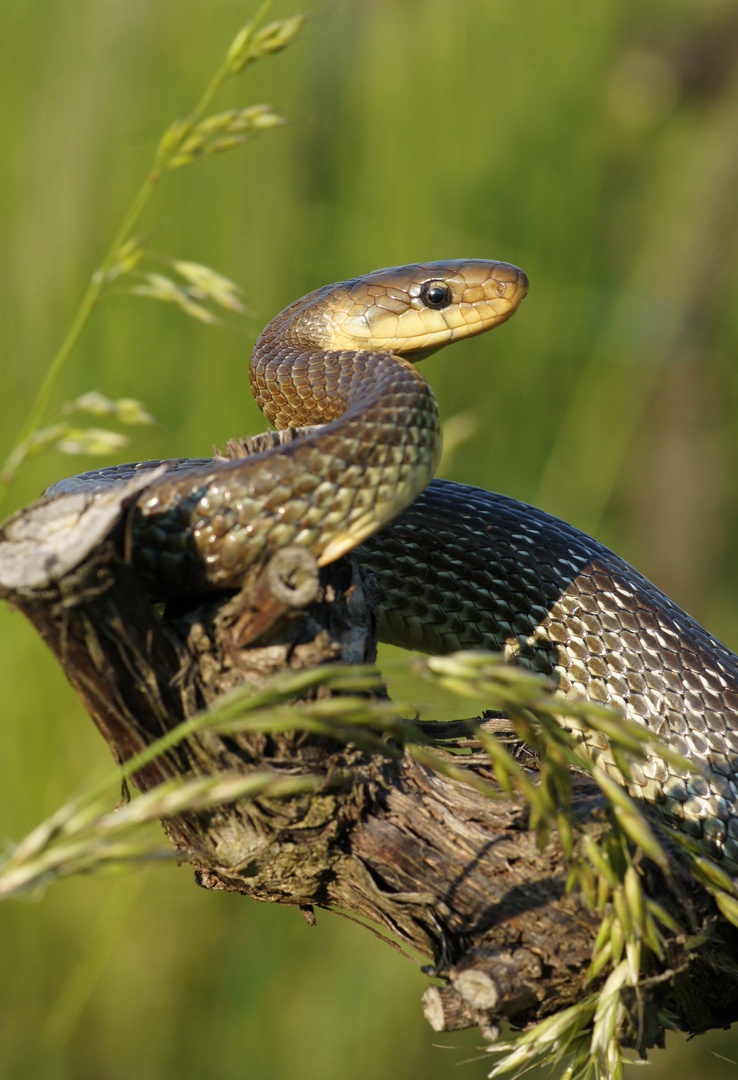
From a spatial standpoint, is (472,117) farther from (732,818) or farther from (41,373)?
(732,818)

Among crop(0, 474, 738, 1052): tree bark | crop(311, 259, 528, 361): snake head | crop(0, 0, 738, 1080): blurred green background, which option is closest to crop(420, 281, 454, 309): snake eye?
crop(311, 259, 528, 361): snake head

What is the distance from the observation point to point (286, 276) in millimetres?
4590

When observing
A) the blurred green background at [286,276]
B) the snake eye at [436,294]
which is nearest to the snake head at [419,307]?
the snake eye at [436,294]

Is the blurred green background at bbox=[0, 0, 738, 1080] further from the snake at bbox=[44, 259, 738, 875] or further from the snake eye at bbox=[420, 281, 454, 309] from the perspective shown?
the snake eye at bbox=[420, 281, 454, 309]

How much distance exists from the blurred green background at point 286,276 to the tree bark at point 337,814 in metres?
1.39

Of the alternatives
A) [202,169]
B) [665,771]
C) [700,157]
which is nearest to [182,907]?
[665,771]

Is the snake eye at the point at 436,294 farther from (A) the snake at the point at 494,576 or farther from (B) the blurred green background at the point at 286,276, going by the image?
(B) the blurred green background at the point at 286,276

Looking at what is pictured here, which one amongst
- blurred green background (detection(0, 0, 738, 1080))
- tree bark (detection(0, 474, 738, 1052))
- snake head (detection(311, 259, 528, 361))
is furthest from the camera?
Answer: blurred green background (detection(0, 0, 738, 1080))

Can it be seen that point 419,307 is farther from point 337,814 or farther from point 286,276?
point 337,814

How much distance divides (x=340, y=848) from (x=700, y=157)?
676cm

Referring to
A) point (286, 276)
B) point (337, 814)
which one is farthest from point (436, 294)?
point (337, 814)

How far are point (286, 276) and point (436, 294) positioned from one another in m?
1.53

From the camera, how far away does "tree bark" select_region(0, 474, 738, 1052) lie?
61.1 inches

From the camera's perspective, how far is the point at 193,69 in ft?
14.4
